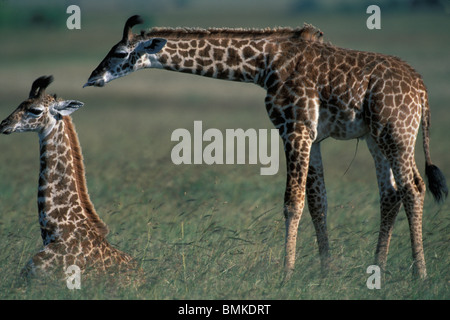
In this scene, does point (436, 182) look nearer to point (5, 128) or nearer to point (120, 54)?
point (120, 54)

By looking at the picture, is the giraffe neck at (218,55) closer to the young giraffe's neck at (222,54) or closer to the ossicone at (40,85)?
the young giraffe's neck at (222,54)

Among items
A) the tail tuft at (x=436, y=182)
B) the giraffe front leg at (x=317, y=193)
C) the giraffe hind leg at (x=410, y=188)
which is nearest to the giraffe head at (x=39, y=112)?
the giraffe front leg at (x=317, y=193)

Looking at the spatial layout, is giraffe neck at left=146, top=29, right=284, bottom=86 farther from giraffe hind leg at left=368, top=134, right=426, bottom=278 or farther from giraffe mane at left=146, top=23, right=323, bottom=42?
giraffe hind leg at left=368, top=134, right=426, bottom=278

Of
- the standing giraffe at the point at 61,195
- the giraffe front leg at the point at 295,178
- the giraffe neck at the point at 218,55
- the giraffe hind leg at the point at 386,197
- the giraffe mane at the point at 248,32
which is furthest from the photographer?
the giraffe mane at the point at 248,32

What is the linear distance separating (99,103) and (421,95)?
2966cm

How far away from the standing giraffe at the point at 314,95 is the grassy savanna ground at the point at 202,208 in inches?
18.1

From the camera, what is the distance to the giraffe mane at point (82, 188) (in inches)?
357

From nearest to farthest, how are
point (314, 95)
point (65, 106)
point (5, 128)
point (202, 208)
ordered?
point (5, 128)
point (65, 106)
point (314, 95)
point (202, 208)

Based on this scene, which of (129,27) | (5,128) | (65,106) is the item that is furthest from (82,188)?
(129,27)

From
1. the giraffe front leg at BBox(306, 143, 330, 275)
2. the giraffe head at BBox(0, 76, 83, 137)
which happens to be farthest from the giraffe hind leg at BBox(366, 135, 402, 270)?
the giraffe head at BBox(0, 76, 83, 137)

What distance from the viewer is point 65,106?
8969 mm

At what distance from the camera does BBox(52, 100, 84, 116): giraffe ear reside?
8.94 metres

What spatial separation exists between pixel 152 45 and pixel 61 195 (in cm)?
228

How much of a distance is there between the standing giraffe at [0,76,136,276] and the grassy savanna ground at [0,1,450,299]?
1.38 feet
